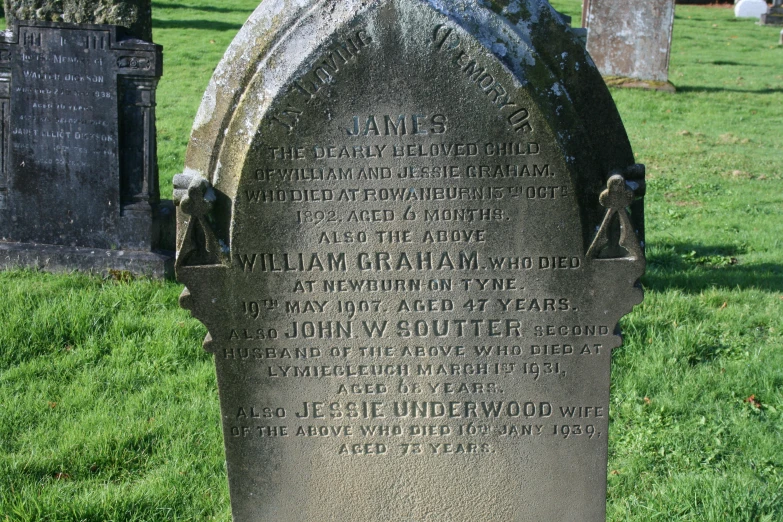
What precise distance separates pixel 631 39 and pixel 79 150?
9899 mm

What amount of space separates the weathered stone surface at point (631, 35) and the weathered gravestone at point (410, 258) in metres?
11.2

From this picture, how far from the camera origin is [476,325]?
2789 mm

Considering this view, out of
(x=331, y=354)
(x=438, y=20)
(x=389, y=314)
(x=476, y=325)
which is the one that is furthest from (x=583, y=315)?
(x=438, y=20)

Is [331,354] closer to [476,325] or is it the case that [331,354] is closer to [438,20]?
[476,325]

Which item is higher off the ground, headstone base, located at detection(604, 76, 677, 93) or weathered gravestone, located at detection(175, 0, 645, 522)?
headstone base, located at detection(604, 76, 677, 93)

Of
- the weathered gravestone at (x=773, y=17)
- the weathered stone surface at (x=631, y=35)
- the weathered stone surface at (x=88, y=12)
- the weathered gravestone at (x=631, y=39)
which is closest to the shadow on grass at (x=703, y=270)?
the weathered stone surface at (x=88, y=12)

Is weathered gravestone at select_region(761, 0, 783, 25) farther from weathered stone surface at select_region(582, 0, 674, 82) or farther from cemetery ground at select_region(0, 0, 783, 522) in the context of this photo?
cemetery ground at select_region(0, 0, 783, 522)

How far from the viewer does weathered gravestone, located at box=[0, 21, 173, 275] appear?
19.7 ft

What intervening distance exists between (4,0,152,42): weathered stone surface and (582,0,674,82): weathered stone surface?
879cm

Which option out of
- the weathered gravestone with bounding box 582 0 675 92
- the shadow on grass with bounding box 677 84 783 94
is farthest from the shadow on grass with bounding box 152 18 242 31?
the shadow on grass with bounding box 677 84 783 94

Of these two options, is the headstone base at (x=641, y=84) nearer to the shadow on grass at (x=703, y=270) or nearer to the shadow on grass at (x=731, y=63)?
the shadow on grass at (x=731, y=63)

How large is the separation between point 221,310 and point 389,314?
60cm

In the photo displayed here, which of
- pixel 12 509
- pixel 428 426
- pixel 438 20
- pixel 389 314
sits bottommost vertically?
pixel 12 509

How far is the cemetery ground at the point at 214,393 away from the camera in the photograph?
11.4 ft
